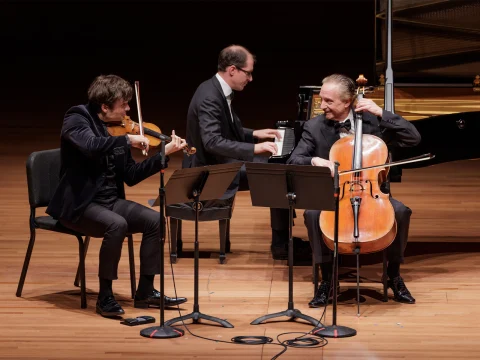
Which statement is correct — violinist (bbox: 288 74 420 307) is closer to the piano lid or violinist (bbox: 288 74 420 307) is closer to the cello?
the cello

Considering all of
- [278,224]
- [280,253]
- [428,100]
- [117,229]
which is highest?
[428,100]

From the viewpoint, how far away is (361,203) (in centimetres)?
462

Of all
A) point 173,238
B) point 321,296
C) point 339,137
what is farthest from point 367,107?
point 173,238

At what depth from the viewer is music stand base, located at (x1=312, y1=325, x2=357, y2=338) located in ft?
14.2

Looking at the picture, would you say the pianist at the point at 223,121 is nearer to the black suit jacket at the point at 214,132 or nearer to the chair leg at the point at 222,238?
the black suit jacket at the point at 214,132

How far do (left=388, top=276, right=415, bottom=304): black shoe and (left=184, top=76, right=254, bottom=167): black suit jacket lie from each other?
103cm

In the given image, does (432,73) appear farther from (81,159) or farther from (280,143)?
(81,159)

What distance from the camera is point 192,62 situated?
14.9 metres

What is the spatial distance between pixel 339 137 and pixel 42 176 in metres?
1.52

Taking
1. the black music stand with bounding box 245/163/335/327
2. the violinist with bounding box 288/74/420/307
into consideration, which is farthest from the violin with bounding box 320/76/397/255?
the black music stand with bounding box 245/163/335/327

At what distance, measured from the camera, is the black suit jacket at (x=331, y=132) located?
→ 5.04 meters

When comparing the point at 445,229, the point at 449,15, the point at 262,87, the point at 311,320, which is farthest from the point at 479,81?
the point at 262,87

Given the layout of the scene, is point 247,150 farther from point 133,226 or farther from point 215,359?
point 215,359

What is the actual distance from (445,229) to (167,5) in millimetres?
10100
